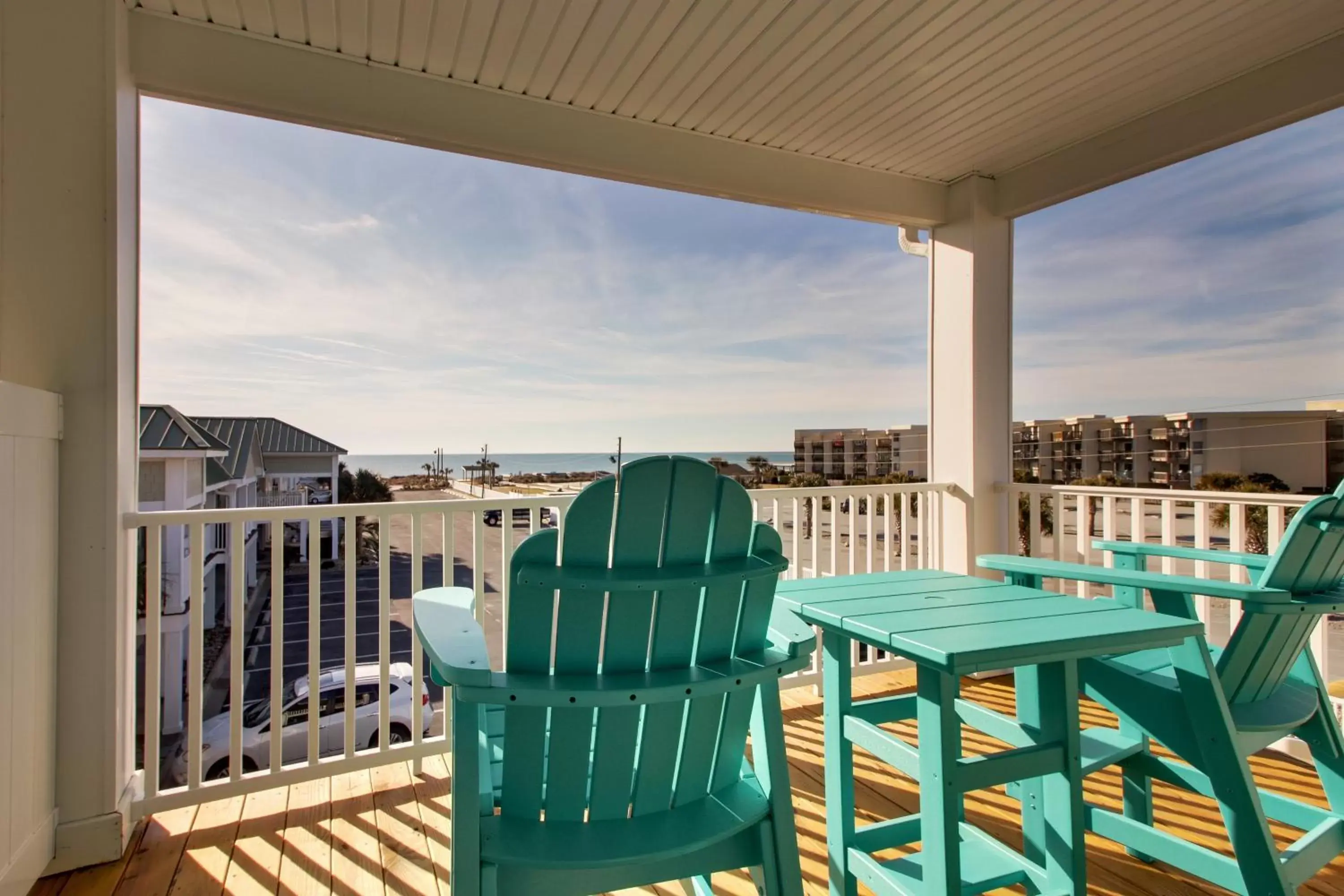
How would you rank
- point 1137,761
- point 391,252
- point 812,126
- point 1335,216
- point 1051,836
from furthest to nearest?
point 391,252, point 812,126, point 1335,216, point 1137,761, point 1051,836

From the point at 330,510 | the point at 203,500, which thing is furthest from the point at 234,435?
→ the point at 330,510

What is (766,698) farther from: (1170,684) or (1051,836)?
(1170,684)

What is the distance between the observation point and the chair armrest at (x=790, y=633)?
1.28 metres

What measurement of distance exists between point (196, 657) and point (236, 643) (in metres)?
0.11

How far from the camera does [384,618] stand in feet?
8.00

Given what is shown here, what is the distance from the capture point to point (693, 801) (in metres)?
1.32

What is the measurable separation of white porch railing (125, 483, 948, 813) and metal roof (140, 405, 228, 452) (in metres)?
0.31

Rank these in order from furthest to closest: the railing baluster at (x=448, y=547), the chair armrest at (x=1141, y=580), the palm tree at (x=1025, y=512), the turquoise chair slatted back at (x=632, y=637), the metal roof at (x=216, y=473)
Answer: the palm tree at (x=1025, y=512) < the railing baluster at (x=448, y=547) < the metal roof at (x=216, y=473) < the chair armrest at (x=1141, y=580) < the turquoise chair slatted back at (x=632, y=637)

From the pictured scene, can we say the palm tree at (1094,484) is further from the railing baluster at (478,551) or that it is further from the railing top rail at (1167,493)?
the railing baluster at (478,551)

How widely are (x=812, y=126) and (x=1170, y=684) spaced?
7.98 feet

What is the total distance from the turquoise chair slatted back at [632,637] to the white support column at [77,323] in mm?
1515

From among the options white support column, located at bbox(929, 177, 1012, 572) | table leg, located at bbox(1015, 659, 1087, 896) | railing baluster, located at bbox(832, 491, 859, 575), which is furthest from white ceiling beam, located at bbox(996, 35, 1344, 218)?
table leg, located at bbox(1015, 659, 1087, 896)

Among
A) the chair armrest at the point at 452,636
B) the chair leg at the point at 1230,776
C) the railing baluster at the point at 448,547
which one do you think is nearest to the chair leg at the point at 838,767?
the chair leg at the point at 1230,776

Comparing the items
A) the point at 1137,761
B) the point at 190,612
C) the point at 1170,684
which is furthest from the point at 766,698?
the point at 190,612
